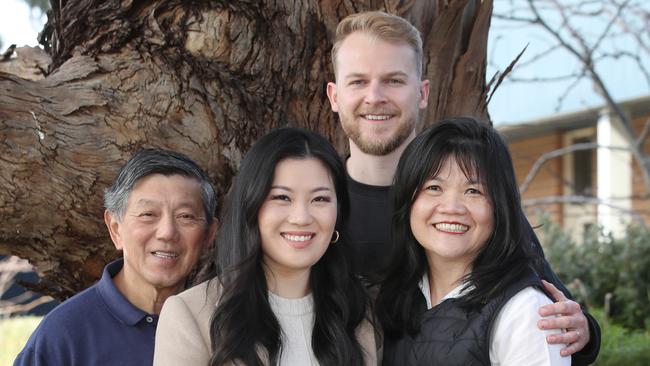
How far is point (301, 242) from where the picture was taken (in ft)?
8.53

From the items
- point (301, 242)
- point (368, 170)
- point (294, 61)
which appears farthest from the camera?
point (294, 61)

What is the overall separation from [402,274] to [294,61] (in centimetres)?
127

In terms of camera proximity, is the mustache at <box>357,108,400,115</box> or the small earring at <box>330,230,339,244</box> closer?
the small earring at <box>330,230,339,244</box>

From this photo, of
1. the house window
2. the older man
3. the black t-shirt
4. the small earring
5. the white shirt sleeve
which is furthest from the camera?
the house window

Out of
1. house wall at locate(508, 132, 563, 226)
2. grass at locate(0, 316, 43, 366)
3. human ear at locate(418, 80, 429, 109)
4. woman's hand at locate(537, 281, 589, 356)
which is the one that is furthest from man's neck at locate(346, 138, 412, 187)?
house wall at locate(508, 132, 563, 226)

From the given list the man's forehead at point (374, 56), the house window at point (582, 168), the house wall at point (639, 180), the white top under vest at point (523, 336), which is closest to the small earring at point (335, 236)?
the white top under vest at point (523, 336)

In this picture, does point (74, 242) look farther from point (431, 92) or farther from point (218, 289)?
point (431, 92)

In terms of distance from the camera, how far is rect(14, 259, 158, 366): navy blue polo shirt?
264 cm

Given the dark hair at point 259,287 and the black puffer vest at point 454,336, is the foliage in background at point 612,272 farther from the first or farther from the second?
the dark hair at point 259,287

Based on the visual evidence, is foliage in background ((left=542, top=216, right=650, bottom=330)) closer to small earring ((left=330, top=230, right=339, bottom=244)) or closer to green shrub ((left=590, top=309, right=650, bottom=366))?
green shrub ((left=590, top=309, right=650, bottom=366))

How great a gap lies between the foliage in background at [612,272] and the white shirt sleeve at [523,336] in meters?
4.95

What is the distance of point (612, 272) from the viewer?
7949 mm

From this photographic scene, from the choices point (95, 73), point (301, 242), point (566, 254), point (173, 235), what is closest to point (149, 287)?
point (173, 235)

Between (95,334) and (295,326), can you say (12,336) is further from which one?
(295,326)
